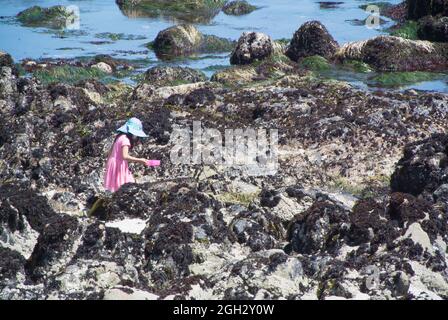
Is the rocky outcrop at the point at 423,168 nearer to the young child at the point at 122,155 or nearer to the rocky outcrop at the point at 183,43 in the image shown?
the young child at the point at 122,155

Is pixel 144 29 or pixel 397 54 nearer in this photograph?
pixel 397 54

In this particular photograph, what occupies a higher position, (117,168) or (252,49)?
(117,168)

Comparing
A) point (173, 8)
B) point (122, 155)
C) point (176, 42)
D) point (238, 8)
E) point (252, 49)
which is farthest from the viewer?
point (173, 8)

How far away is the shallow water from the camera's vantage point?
101 feet

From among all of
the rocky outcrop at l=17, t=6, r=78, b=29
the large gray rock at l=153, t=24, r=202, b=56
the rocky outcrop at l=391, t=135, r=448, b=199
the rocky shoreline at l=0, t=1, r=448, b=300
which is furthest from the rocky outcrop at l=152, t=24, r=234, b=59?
the rocky outcrop at l=391, t=135, r=448, b=199

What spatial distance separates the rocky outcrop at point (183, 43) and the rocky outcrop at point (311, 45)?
363cm

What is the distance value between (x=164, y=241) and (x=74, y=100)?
8.85m

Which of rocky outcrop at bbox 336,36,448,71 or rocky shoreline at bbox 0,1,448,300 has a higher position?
rocky shoreline at bbox 0,1,448,300

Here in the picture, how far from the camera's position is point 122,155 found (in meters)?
13.5

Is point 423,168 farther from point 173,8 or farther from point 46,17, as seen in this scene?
point 173,8

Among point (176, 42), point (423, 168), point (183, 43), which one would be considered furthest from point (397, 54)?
point (423, 168)

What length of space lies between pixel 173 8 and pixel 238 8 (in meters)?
2.85

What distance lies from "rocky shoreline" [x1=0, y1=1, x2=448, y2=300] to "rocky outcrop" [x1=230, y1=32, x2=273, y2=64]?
14.7 feet

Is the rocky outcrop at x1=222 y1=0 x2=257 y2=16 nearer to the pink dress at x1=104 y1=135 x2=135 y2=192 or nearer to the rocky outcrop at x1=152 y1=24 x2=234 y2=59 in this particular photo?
the rocky outcrop at x1=152 y1=24 x2=234 y2=59
